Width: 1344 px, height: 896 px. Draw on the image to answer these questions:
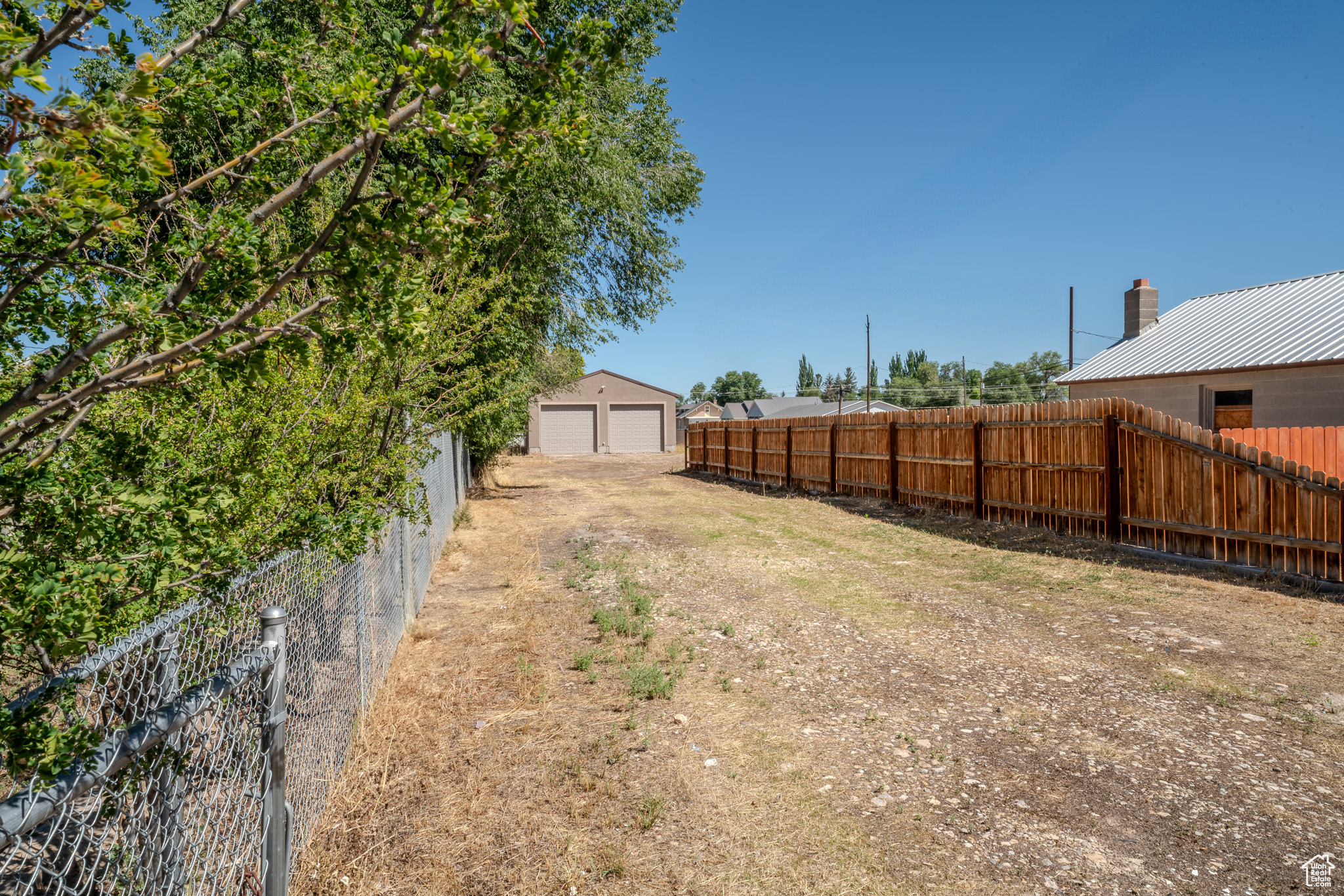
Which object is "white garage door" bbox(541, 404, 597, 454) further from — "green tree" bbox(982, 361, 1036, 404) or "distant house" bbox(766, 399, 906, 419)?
"green tree" bbox(982, 361, 1036, 404)

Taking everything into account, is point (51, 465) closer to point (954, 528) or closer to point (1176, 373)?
point (954, 528)

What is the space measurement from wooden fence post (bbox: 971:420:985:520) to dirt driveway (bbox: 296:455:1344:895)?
3.97 meters

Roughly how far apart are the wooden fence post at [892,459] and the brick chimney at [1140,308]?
11057mm

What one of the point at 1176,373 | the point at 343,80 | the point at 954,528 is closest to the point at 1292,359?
the point at 1176,373

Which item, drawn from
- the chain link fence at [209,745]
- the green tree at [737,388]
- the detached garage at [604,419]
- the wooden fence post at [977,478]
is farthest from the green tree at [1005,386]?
the chain link fence at [209,745]

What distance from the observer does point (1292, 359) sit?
14.4 metres

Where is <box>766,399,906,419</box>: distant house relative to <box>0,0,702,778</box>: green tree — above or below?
above

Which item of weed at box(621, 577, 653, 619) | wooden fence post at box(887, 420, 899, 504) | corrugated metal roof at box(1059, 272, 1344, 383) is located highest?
corrugated metal roof at box(1059, 272, 1344, 383)

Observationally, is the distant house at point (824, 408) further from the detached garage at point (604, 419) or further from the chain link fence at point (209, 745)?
the chain link fence at point (209, 745)

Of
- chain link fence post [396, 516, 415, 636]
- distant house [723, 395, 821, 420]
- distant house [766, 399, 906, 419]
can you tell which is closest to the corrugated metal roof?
chain link fence post [396, 516, 415, 636]

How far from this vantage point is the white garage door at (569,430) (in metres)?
42.9

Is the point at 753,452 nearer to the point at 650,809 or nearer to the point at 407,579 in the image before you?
the point at 407,579

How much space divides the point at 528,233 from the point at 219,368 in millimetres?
10971

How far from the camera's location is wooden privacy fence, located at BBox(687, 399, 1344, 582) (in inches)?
303
